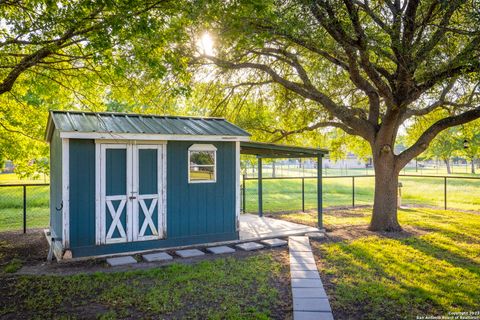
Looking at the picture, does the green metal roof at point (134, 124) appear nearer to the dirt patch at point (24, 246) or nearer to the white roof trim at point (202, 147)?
the white roof trim at point (202, 147)

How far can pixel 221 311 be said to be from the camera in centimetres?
446

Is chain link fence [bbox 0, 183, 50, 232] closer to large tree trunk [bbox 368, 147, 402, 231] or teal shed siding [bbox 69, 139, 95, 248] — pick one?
teal shed siding [bbox 69, 139, 95, 248]

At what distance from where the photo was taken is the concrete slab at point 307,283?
5320mm

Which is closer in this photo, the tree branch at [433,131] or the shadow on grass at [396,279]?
the shadow on grass at [396,279]

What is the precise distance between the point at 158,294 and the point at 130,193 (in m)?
2.83

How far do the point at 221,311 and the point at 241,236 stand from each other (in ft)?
14.5

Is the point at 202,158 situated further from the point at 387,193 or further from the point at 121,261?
the point at 387,193

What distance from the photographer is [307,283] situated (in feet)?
17.9

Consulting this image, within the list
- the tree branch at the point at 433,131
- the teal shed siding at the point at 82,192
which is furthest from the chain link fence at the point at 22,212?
the tree branch at the point at 433,131

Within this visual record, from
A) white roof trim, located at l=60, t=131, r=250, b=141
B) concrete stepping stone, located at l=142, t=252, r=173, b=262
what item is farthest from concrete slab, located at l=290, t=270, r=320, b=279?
white roof trim, located at l=60, t=131, r=250, b=141

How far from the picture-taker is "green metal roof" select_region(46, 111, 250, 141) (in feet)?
23.1

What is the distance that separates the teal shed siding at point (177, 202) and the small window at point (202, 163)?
99 millimetres

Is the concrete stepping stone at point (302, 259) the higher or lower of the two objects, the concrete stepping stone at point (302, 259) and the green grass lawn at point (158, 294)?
the higher

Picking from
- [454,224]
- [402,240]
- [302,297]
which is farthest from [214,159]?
[454,224]
